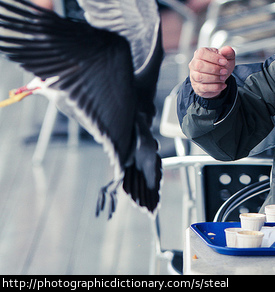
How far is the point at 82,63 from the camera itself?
1.36m

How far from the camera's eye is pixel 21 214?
2271 millimetres

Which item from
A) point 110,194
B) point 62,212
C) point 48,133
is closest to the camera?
point 110,194

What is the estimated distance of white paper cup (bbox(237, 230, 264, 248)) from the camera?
638 millimetres

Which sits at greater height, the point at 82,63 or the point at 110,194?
the point at 82,63

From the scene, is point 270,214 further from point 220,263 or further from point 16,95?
point 16,95

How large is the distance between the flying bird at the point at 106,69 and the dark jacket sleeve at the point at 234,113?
1.21 ft

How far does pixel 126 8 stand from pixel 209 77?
64 cm

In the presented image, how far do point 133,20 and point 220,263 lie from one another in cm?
95

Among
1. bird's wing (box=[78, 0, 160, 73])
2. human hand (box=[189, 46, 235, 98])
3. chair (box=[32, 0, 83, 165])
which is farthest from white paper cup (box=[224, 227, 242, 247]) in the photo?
chair (box=[32, 0, 83, 165])

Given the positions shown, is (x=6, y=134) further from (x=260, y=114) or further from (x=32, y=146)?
(x=260, y=114)

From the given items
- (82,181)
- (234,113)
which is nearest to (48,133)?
(82,181)

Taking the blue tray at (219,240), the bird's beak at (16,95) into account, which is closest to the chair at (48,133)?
the bird's beak at (16,95)

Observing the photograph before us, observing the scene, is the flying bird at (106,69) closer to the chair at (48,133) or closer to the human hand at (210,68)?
the human hand at (210,68)
